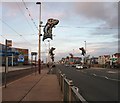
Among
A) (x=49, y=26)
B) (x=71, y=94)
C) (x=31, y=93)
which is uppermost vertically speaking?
(x=49, y=26)

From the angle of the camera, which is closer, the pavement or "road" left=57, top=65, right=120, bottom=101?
the pavement

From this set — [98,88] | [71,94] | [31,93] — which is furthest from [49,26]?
[71,94]

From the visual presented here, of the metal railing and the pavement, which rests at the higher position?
the metal railing

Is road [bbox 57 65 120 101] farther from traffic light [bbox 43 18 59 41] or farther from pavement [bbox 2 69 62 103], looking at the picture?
traffic light [bbox 43 18 59 41]

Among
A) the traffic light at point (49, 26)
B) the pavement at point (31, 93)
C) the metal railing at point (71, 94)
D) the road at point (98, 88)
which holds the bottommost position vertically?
the road at point (98, 88)

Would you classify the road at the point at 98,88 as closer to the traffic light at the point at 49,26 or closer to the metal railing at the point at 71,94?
the metal railing at the point at 71,94

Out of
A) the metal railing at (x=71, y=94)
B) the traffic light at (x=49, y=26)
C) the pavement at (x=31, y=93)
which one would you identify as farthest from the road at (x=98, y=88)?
the traffic light at (x=49, y=26)

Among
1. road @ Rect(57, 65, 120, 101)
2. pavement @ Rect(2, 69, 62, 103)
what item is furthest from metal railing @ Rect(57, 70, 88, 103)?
road @ Rect(57, 65, 120, 101)

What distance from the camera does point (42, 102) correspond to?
12.0 meters

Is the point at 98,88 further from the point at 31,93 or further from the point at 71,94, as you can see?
the point at 71,94

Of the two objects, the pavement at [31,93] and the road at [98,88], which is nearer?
the pavement at [31,93]

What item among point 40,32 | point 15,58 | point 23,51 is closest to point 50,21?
A: point 40,32

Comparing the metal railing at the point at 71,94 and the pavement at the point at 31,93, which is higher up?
the metal railing at the point at 71,94

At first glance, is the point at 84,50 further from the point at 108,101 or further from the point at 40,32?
the point at 108,101
